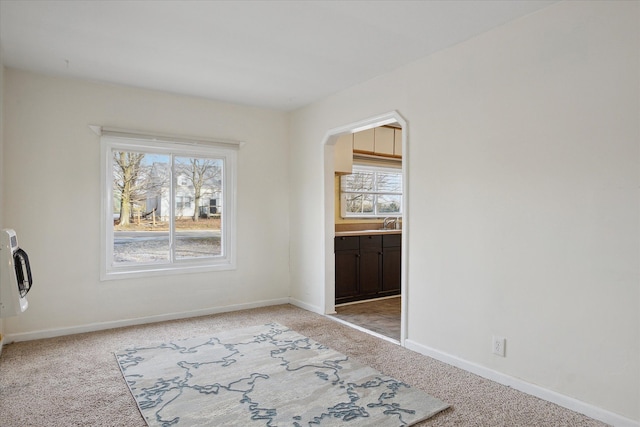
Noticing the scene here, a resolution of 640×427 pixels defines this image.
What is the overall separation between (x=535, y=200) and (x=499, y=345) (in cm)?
107

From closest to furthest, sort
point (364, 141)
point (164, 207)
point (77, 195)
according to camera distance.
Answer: point (77, 195) → point (164, 207) → point (364, 141)

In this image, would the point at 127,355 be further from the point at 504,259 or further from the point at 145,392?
the point at 504,259

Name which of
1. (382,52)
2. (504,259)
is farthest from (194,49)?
(504,259)

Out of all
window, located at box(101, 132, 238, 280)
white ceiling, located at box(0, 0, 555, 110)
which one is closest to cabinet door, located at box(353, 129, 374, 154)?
white ceiling, located at box(0, 0, 555, 110)

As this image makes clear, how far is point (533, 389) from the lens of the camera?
8.83 feet

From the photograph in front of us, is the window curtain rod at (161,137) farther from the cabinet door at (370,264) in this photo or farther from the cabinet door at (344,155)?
the cabinet door at (370,264)

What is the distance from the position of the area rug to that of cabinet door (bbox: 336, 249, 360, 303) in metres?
1.53

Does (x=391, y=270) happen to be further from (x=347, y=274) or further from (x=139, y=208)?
(x=139, y=208)

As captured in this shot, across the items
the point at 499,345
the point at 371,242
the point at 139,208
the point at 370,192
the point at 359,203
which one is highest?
the point at 370,192

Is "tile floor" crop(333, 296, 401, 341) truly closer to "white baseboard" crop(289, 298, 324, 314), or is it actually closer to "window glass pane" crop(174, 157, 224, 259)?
"white baseboard" crop(289, 298, 324, 314)

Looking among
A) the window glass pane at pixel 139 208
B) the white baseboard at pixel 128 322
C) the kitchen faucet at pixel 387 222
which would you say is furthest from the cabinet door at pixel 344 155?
the window glass pane at pixel 139 208

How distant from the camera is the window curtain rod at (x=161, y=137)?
13.7ft

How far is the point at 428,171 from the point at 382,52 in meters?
1.08

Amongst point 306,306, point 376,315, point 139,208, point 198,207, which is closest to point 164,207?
point 139,208
